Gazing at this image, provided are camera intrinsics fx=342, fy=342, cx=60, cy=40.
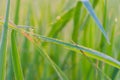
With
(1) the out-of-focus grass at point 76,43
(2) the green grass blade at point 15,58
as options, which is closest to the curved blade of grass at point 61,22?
(1) the out-of-focus grass at point 76,43

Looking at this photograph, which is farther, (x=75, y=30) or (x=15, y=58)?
(x=75, y=30)

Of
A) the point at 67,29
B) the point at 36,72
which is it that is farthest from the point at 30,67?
the point at 67,29

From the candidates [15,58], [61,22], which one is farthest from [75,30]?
[15,58]

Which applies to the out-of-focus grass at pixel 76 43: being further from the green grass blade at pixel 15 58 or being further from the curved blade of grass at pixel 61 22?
the green grass blade at pixel 15 58

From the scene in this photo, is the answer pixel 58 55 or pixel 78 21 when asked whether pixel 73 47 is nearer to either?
pixel 78 21

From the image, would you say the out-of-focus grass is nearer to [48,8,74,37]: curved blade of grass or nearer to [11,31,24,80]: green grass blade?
[48,8,74,37]: curved blade of grass

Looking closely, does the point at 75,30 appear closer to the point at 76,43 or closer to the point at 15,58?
the point at 76,43

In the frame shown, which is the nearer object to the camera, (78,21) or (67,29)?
(78,21)

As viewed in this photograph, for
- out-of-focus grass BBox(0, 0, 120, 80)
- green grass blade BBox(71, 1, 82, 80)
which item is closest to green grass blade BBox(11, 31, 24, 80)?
out-of-focus grass BBox(0, 0, 120, 80)

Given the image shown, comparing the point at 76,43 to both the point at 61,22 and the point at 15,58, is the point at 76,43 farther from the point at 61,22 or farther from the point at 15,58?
the point at 15,58

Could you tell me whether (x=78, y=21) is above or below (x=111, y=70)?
above

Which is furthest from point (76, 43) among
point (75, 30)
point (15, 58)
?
point (15, 58)
